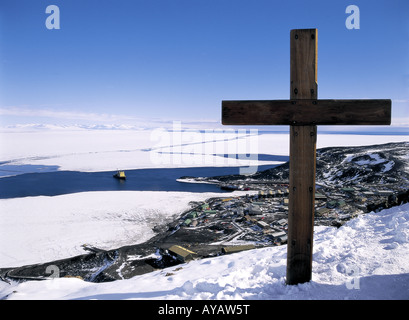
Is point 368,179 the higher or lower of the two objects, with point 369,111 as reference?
lower

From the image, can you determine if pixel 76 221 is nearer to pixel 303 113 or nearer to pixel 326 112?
pixel 303 113

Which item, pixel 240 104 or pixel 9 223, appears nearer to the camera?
pixel 240 104

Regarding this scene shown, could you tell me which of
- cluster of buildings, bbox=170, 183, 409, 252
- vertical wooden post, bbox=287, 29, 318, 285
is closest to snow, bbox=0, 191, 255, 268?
cluster of buildings, bbox=170, 183, 409, 252

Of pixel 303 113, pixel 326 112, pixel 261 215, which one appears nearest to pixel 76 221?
pixel 261 215

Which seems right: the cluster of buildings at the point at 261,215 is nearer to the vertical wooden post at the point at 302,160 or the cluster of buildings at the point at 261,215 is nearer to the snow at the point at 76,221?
the snow at the point at 76,221

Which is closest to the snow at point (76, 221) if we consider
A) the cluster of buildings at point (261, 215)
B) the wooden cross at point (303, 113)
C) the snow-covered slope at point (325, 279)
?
the cluster of buildings at point (261, 215)

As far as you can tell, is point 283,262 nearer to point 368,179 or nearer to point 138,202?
point 138,202
